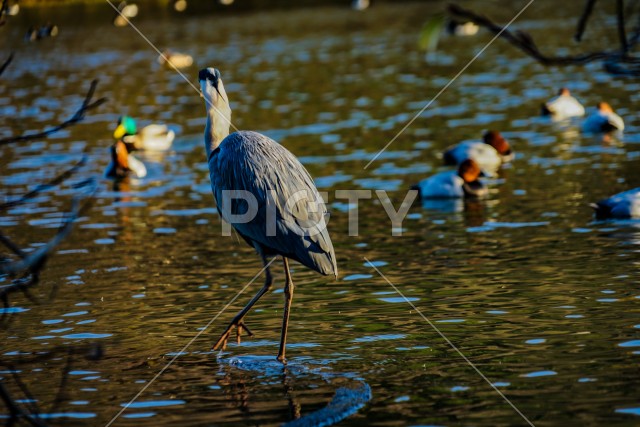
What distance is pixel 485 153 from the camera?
59.4ft

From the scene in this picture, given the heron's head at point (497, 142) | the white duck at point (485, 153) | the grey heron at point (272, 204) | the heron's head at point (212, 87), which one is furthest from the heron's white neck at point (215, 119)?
the heron's head at point (497, 142)

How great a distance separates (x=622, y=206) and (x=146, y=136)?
12.3 m

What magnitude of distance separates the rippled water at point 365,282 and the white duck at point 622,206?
252 mm

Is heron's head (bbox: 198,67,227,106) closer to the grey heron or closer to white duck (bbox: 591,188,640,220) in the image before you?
the grey heron

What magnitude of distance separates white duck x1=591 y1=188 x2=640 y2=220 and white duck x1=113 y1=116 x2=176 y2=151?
38.4 feet

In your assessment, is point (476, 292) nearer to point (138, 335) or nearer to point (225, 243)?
point (138, 335)

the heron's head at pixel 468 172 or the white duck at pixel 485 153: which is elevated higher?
the white duck at pixel 485 153

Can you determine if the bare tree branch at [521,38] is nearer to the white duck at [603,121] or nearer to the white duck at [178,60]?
the white duck at [603,121]

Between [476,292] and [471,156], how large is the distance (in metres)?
7.89

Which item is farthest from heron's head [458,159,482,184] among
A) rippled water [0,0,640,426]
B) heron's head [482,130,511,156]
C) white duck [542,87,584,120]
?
white duck [542,87,584,120]

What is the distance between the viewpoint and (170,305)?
1080 centimetres

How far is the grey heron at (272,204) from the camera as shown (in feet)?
28.9

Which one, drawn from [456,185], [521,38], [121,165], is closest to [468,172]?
[456,185]

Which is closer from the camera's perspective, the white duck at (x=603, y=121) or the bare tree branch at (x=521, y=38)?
the bare tree branch at (x=521, y=38)
